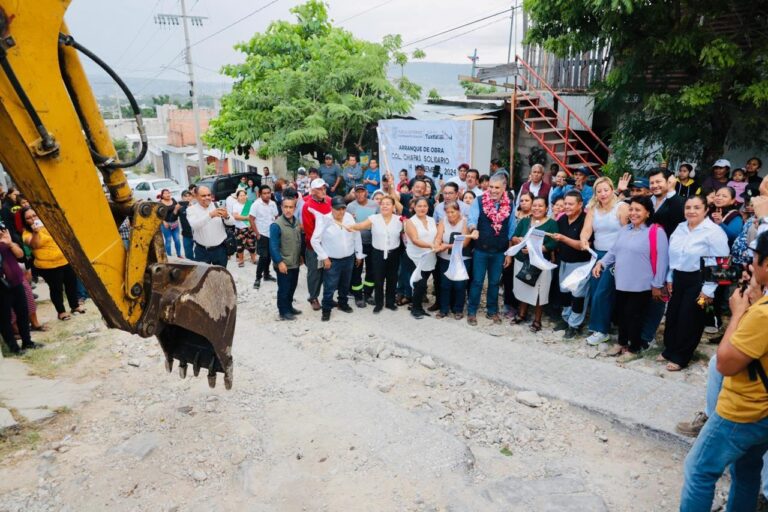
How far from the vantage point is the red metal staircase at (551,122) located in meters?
10.5

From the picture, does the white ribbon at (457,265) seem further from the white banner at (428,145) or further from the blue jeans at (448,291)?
the white banner at (428,145)

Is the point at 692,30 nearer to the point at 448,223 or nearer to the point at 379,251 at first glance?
the point at 448,223

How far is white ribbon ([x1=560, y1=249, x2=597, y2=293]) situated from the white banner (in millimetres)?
4762

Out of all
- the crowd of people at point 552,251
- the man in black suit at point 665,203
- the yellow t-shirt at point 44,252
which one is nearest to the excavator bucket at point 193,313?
the crowd of people at point 552,251

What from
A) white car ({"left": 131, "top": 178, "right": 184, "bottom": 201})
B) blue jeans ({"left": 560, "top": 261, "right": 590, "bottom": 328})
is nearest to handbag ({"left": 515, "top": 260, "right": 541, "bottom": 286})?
blue jeans ({"left": 560, "top": 261, "right": 590, "bottom": 328})

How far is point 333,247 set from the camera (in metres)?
6.73

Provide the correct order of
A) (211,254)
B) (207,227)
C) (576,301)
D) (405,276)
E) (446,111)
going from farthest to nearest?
(446,111)
(211,254)
(207,227)
(405,276)
(576,301)

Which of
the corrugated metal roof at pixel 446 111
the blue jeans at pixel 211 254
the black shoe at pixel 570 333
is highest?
the corrugated metal roof at pixel 446 111

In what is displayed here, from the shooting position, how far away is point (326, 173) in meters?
12.2

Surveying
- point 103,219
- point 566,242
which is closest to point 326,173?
point 566,242

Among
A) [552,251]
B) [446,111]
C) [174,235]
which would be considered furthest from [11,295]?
[446,111]

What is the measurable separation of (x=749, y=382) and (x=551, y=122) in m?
9.50

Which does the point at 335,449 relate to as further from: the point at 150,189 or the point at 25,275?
the point at 150,189

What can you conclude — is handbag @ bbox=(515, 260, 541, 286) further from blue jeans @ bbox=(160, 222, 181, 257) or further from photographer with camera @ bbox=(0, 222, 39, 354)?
blue jeans @ bbox=(160, 222, 181, 257)
